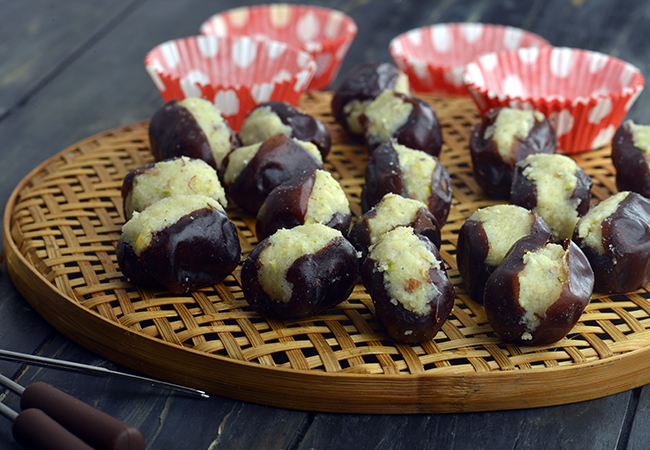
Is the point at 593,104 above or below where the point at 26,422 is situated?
below

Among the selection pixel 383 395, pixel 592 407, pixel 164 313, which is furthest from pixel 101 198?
pixel 592 407

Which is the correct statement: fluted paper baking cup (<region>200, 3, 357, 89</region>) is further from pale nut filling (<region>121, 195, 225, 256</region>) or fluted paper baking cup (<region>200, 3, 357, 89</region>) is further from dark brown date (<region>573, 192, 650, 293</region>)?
dark brown date (<region>573, 192, 650, 293</region>)

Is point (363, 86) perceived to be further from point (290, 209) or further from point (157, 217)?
point (157, 217)

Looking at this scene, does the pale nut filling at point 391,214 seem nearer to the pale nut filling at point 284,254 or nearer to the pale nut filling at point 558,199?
the pale nut filling at point 284,254

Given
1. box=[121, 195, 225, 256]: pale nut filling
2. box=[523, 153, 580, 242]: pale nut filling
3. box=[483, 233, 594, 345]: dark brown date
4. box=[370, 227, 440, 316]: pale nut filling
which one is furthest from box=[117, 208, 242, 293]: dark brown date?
box=[523, 153, 580, 242]: pale nut filling

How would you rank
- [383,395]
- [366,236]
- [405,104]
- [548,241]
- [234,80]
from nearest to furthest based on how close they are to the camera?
[383,395] < [548,241] < [366,236] < [405,104] < [234,80]

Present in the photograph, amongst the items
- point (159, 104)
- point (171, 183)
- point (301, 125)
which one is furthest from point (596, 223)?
point (159, 104)

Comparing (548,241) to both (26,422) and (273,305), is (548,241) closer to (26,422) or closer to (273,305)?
(273,305)

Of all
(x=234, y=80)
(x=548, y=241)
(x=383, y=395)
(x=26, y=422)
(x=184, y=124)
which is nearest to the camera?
(x=26, y=422)
